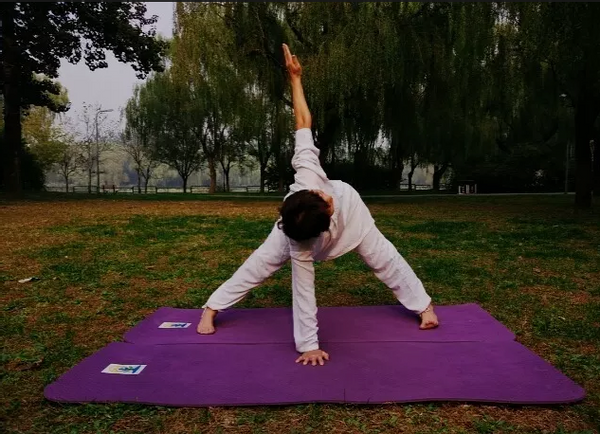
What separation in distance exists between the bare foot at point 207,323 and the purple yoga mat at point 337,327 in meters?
0.05

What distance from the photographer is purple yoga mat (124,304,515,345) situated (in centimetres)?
306

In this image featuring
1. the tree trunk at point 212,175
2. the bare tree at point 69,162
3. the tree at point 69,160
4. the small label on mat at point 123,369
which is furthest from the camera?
the bare tree at point 69,162

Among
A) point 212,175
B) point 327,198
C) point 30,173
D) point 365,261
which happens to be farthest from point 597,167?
point 30,173

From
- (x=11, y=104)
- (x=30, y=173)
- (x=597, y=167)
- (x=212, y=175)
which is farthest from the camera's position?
(x=212, y=175)

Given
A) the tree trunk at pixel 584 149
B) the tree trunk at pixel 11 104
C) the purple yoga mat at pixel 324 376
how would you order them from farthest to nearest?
the tree trunk at pixel 11 104, the tree trunk at pixel 584 149, the purple yoga mat at pixel 324 376

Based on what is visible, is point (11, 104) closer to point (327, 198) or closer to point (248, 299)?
point (248, 299)

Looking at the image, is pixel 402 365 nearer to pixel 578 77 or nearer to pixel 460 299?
pixel 460 299

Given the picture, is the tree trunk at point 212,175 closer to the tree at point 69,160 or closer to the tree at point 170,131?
the tree at point 170,131

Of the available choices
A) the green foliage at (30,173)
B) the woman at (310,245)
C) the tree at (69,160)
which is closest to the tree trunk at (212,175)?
the tree at (69,160)

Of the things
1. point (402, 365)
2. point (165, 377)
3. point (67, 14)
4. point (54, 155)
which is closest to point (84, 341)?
point (165, 377)

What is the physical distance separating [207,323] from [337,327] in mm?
846

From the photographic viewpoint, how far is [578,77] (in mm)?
10227

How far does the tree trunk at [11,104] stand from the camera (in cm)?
1440

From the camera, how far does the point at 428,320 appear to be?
3217mm
